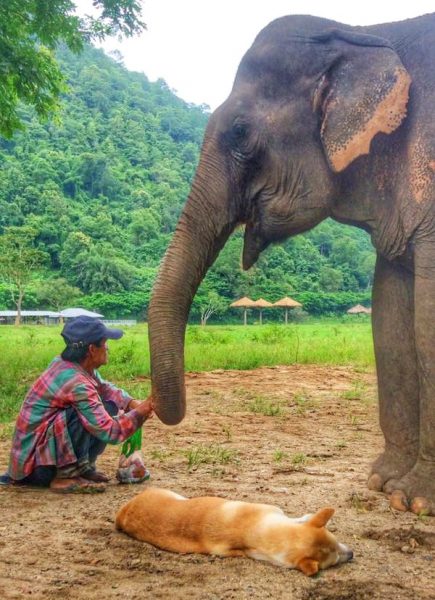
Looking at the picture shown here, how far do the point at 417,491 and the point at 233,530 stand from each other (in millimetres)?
1208

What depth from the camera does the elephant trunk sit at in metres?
3.67

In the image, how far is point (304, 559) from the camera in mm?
2801

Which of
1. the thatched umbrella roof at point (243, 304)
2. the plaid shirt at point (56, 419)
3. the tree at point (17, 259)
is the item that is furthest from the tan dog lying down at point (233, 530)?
the tree at point (17, 259)

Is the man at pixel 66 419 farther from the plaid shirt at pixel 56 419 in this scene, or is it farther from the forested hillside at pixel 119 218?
the forested hillside at pixel 119 218

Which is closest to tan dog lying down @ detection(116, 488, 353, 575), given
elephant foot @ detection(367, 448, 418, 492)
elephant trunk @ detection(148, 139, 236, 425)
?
elephant trunk @ detection(148, 139, 236, 425)

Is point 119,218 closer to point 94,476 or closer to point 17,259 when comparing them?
point 17,259

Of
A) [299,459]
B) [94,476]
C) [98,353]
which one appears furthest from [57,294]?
[98,353]

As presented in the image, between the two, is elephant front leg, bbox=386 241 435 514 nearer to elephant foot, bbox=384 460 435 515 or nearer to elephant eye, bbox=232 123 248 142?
elephant foot, bbox=384 460 435 515

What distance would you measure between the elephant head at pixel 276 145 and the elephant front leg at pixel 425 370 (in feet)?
2.02

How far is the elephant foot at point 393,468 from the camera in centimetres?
423

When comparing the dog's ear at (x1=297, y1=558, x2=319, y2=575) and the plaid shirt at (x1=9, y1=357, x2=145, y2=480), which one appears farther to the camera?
the plaid shirt at (x1=9, y1=357, x2=145, y2=480)

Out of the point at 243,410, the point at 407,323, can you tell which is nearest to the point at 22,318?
the point at 243,410

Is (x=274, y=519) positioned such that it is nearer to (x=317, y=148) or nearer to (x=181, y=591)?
(x=181, y=591)

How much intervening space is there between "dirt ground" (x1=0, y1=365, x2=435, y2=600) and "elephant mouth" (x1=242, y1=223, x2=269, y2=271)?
1293 mm
